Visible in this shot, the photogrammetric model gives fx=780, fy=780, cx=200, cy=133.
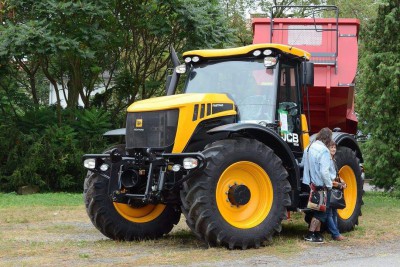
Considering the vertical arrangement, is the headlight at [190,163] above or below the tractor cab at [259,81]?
below

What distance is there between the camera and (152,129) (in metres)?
10.4

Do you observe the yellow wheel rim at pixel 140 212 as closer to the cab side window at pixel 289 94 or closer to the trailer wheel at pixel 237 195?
the trailer wheel at pixel 237 195

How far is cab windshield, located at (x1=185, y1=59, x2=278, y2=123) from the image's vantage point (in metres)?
11.0

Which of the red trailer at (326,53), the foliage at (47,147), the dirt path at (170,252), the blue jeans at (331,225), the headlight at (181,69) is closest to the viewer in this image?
the dirt path at (170,252)

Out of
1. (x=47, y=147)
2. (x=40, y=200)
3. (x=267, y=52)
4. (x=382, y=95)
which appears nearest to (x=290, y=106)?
(x=267, y=52)

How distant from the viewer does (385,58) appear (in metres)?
19.6

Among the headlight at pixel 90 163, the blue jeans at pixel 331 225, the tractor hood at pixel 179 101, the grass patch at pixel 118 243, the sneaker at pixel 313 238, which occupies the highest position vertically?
the tractor hood at pixel 179 101

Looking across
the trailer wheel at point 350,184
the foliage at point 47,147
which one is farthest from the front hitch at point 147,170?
the foliage at point 47,147

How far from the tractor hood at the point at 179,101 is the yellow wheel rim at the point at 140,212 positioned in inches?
55.1

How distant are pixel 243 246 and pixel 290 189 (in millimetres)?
1046

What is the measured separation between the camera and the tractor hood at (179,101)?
1023cm

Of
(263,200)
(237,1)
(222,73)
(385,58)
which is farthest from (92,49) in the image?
(237,1)

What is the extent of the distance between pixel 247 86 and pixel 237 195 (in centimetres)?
179

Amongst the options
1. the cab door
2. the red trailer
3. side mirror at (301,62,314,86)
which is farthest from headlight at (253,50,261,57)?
the red trailer
